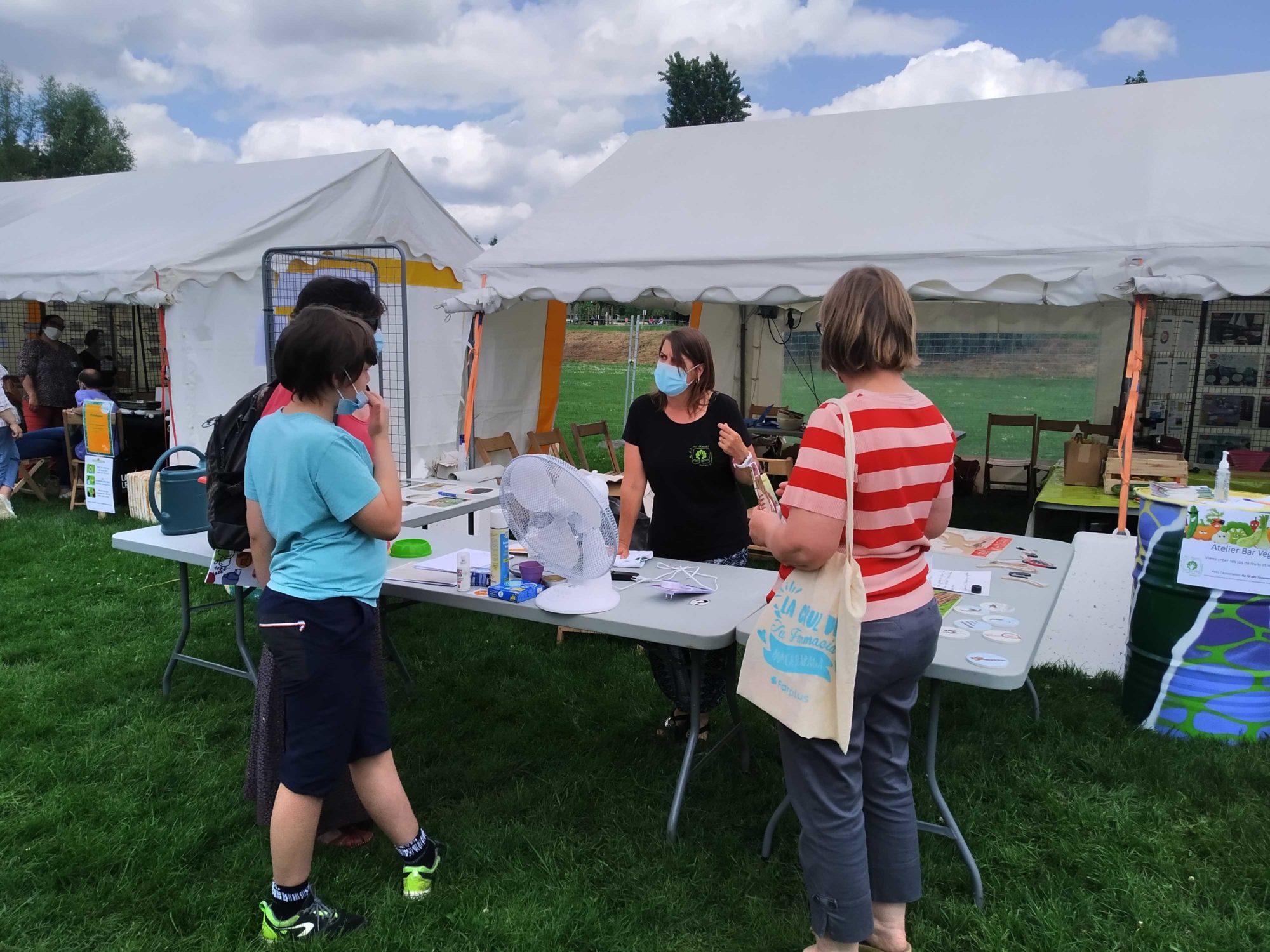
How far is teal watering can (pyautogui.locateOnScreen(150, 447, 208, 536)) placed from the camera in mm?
3459

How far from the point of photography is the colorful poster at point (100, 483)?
22.1 ft

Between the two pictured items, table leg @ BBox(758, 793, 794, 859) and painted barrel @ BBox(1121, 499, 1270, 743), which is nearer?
table leg @ BBox(758, 793, 794, 859)

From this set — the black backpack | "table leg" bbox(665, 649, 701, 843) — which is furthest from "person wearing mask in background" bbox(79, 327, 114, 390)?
"table leg" bbox(665, 649, 701, 843)

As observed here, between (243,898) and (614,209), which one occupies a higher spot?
(614,209)

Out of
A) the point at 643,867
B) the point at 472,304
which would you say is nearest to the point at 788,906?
the point at 643,867

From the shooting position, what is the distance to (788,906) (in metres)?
2.34

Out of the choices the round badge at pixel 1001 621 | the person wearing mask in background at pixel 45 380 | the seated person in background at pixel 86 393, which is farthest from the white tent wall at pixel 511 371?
the round badge at pixel 1001 621

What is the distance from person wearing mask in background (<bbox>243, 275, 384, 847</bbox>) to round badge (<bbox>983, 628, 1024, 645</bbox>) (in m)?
1.66

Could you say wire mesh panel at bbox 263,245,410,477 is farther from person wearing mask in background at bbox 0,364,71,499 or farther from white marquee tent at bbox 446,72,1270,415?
person wearing mask in background at bbox 0,364,71,499

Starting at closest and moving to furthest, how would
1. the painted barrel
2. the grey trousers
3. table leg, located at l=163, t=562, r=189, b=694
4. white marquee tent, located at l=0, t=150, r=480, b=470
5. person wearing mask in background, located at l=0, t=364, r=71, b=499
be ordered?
the grey trousers < the painted barrel < table leg, located at l=163, t=562, r=189, b=694 < white marquee tent, located at l=0, t=150, r=480, b=470 < person wearing mask in background, located at l=0, t=364, r=71, b=499

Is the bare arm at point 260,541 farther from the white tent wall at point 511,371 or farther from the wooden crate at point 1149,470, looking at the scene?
the white tent wall at point 511,371

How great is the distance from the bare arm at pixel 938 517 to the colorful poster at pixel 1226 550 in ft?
5.63

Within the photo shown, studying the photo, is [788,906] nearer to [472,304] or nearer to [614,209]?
[472,304]

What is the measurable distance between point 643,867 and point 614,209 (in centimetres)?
486
